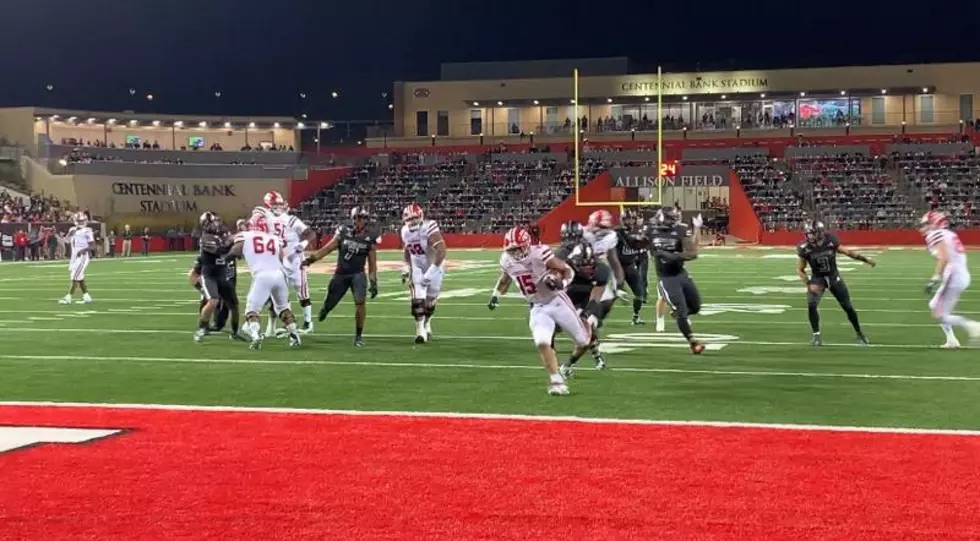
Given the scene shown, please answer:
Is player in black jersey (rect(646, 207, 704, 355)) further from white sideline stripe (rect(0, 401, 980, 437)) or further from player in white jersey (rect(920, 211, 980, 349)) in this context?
white sideline stripe (rect(0, 401, 980, 437))

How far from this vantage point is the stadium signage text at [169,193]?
183 feet

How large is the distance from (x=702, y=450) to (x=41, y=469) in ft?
13.9

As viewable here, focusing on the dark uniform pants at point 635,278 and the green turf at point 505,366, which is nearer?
the green turf at point 505,366

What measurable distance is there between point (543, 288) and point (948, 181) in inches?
1850

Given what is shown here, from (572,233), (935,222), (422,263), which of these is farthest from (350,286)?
(935,222)

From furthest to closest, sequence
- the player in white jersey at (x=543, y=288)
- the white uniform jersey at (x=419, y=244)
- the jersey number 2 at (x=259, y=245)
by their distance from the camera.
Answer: the white uniform jersey at (x=419, y=244) → the jersey number 2 at (x=259, y=245) → the player in white jersey at (x=543, y=288)

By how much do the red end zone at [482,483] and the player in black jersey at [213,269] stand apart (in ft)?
20.7

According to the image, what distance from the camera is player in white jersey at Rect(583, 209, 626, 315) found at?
13.7m

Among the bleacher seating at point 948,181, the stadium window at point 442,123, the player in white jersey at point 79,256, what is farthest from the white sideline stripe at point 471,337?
the stadium window at point 442,123

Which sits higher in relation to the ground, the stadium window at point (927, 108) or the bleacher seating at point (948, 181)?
the stadium window at point (927, 108)

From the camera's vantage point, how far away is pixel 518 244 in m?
10.3

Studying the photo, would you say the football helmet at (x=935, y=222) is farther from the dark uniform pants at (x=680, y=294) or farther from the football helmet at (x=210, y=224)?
the football helmet at (x=210, y=224)

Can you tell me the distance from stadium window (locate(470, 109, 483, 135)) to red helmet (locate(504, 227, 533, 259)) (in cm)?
5859

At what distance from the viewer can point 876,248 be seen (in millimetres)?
44656
